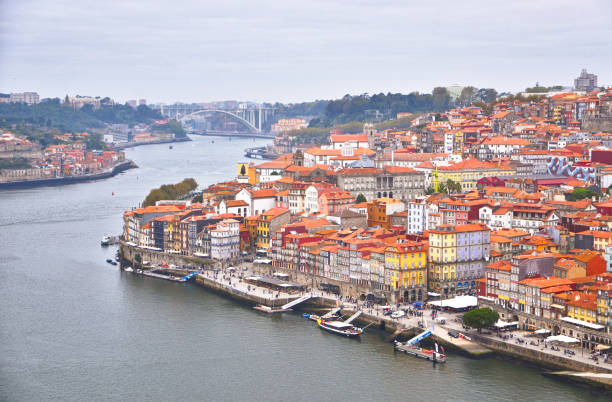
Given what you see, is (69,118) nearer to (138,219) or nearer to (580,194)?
(138,219)

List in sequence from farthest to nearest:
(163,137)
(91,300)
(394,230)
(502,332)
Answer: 1. (163,137)
2. (394,230)
3. (91,300)
4. (502,332)

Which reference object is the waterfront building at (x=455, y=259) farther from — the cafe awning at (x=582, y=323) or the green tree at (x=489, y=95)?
the green tree at (x=489, y=95)

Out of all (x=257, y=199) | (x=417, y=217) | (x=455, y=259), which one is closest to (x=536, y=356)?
(x=455, y=259)

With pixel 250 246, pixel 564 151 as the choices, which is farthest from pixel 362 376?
pixel 564 151

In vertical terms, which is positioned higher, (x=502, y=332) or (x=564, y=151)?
(x=564, y=151)

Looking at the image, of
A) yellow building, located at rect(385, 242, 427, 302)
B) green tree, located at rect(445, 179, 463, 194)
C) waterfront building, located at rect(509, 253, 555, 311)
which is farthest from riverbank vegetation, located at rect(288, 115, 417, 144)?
waterfront building, located at rect(509, 253, 555, 311)

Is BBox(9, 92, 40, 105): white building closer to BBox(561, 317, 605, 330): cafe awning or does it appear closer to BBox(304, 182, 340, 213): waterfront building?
BBox(304, 182, 340, 213): waterfront building

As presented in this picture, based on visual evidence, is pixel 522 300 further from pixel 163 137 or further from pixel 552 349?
pixel 163 137
